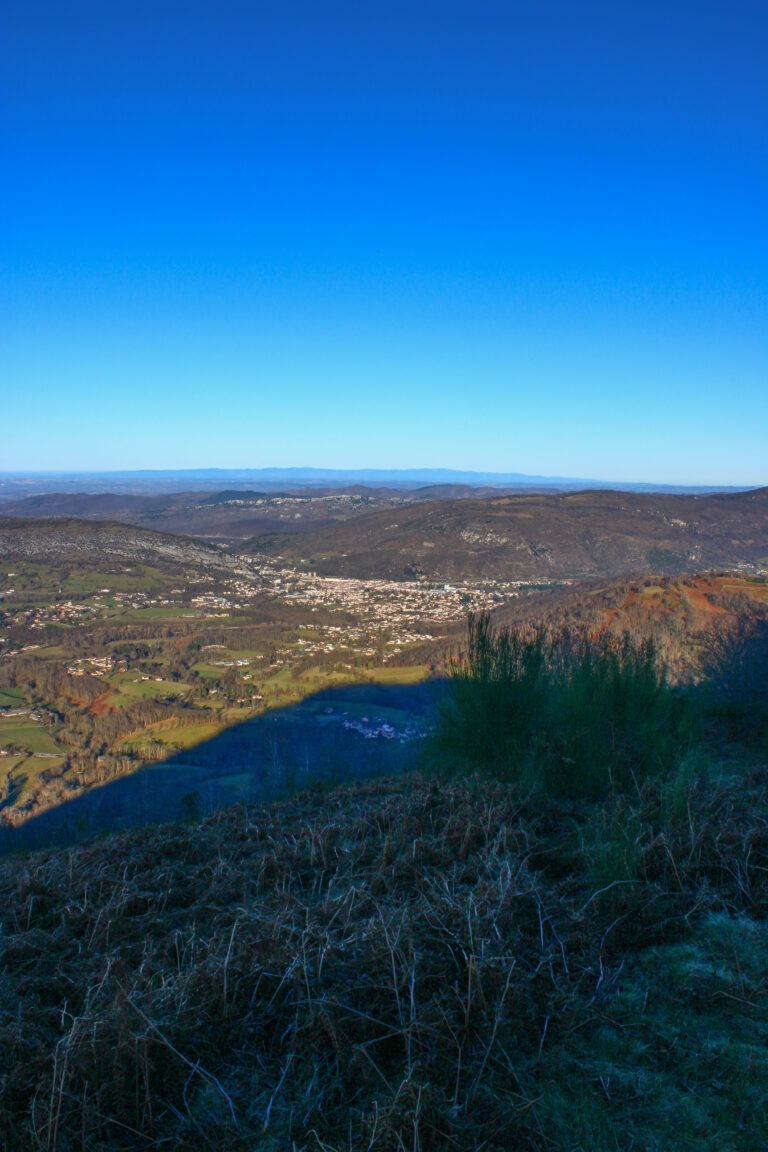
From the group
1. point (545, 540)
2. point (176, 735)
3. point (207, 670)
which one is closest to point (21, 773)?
point (176, 735)

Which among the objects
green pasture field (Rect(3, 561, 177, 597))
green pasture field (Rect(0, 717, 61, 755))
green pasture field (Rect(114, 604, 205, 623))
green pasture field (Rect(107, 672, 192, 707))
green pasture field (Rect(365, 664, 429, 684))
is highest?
green pasture field (Rect(3, 561, 177, 597))

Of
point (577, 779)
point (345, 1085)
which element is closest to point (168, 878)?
point (345, 1085)

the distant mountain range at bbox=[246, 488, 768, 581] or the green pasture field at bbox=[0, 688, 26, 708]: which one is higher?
the distant mountain range at bbox=[246, 488, 768, 581]

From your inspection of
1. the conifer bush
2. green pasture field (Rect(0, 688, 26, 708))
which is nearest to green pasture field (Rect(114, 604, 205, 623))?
green pasture field (Rect(0, 688, 26, 708))

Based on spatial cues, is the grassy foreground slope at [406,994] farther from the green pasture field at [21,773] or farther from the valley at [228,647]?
the green pasture field at [21,773]

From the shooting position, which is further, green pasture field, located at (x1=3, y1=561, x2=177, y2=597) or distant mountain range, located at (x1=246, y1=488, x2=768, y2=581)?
distant mountain range, located at (x1=246, y1=488, x2=768, y2=581)

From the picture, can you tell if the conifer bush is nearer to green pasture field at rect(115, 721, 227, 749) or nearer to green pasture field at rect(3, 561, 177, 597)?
green pasture field at rect(115, 721, 227, 749)

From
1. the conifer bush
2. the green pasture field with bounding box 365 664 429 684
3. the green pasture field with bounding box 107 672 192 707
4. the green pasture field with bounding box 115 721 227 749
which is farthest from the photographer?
the green pasture field with bounding box 365 664 429 684

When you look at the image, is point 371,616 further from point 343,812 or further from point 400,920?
point 400,920
